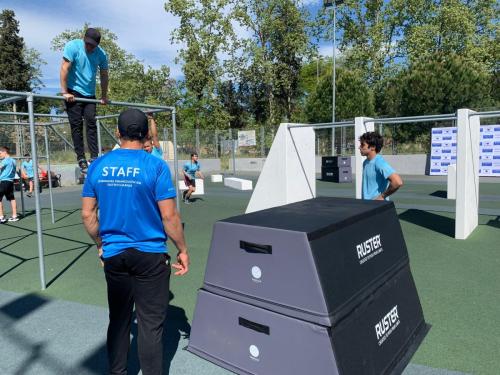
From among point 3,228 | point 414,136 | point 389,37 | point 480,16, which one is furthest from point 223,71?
point 3,228

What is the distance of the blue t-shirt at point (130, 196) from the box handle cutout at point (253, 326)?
638mm

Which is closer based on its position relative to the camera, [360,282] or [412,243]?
[360,282]

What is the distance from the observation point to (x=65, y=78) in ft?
13.8

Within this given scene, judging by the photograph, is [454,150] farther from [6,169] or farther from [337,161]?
[6,169]

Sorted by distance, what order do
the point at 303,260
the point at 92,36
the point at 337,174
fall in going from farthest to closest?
the point at 337,174 < the point at 92,36 < the point at 303,260

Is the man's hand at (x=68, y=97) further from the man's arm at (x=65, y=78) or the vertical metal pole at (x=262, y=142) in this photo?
the vertical metal pole at (x=262, y=142)

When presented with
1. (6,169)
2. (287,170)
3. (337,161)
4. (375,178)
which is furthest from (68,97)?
(337,161)

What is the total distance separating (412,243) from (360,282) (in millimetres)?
4606

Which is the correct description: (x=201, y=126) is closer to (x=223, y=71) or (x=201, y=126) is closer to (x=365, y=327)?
(x=223, y=71)

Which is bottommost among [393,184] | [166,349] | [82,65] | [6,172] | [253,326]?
[166,349]

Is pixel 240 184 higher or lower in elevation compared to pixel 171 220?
lower

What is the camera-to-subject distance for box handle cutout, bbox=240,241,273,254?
6.93 ft

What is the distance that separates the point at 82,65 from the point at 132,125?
2.52 meters

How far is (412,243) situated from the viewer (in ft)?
20.8
